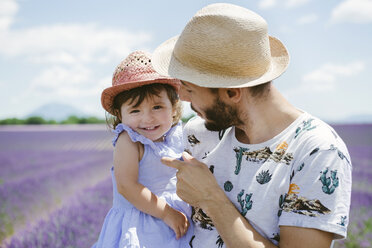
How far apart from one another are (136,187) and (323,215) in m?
0.81

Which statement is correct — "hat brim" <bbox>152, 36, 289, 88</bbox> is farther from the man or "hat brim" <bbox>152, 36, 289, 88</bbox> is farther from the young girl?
the young girl

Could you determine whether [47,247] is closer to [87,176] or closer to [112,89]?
[112,89]

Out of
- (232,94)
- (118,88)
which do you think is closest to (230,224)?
(232,94)

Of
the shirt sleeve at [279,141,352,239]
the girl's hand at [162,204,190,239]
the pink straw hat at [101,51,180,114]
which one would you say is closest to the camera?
the shirt sleeve at [279,141,352,239]

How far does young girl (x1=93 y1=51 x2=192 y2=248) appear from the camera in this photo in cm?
165

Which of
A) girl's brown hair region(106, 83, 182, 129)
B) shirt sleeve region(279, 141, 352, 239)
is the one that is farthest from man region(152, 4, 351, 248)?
girl's brown hair region(106, 83, 182, 129)

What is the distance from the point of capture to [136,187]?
5.44 feet

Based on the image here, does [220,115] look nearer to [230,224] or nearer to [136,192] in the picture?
[230,224]

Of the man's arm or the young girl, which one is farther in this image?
the young girl

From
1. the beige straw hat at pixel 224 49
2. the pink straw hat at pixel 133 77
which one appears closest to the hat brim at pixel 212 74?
the beige straw hat at pixel 224 49

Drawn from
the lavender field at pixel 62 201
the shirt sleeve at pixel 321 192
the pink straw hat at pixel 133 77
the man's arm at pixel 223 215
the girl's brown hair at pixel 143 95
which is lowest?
the lavender field at pixel 62 201

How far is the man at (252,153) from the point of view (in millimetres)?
1245

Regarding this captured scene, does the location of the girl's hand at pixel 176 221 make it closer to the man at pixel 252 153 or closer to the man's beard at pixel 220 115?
the man at pixel 252 153

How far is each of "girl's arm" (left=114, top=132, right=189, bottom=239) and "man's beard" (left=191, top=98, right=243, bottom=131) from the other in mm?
442
